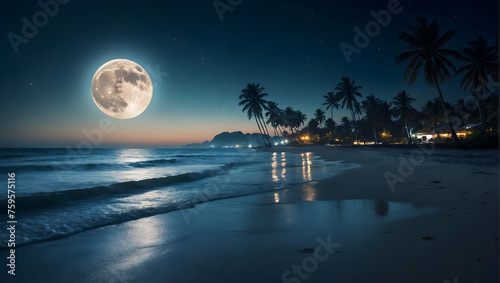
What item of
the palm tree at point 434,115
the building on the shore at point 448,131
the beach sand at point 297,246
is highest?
the palm tree at point 434,115

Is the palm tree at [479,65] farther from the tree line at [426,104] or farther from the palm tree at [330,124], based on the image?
the palm tree at [330,124]

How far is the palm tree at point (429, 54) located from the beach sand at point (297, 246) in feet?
84.9

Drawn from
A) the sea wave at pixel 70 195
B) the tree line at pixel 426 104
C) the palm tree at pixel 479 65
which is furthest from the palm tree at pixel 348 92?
the sea wave at pixel 70 195

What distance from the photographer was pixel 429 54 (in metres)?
24.6

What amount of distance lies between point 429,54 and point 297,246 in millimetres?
30858

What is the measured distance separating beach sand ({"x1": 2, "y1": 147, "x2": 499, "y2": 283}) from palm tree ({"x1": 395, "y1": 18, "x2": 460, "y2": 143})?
84.9 ft

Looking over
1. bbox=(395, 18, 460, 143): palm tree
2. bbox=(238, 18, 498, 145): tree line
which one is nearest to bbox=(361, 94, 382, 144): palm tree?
bbox=(238, 18, 498, 145): tree line

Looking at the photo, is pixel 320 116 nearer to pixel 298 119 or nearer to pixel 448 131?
pixel 298 119

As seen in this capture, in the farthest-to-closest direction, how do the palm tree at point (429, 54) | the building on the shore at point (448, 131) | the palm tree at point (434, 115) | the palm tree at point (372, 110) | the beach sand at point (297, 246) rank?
the palm tree at point (372, 110), the palm tree at point (434, 115), the building on the shore at point (448, 131), the palm tree at point (429, 54), the beach sand at point (297, 246)

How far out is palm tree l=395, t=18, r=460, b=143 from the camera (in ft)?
79.7

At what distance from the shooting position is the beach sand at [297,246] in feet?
7.64

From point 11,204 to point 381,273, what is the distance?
31.1 ft

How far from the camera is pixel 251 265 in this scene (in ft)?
8.52

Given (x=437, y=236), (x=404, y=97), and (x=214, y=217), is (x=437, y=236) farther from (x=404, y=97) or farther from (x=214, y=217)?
(x=404, y=97)
